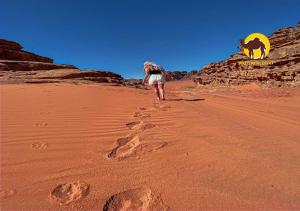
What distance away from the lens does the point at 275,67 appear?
50.0 ft

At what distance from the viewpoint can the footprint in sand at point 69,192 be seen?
1.57 meters

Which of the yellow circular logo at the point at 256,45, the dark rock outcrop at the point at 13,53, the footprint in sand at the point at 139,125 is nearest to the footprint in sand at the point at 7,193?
the footprint in sand at the point at 139,125

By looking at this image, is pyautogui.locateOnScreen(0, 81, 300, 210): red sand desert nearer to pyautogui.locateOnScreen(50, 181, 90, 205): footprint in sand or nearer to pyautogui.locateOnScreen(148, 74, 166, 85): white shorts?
pyautogui.locateOnScreen(50, 181, 90, 205): footprint in sand

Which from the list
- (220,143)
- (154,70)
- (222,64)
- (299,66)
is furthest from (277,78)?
(220,143)

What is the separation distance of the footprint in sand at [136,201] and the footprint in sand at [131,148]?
0.62 metres

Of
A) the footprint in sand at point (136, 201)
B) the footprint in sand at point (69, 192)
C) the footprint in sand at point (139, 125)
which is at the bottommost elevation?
the footprint in sand at point (136, 201)

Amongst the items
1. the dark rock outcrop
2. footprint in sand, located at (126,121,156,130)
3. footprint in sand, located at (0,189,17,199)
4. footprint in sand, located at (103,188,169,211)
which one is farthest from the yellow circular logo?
the dark rock outcrop

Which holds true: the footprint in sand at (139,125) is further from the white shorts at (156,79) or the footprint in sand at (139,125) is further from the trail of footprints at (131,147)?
the white shorts at (156,79)

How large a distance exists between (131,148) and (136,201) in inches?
38.9

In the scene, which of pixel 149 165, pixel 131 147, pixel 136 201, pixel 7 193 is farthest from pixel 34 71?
pixel 136 201

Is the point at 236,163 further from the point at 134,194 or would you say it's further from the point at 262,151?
the point at 134,194

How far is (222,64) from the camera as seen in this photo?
2266 centimetres

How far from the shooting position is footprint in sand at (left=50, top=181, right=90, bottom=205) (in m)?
1.57

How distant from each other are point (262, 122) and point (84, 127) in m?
2.97
